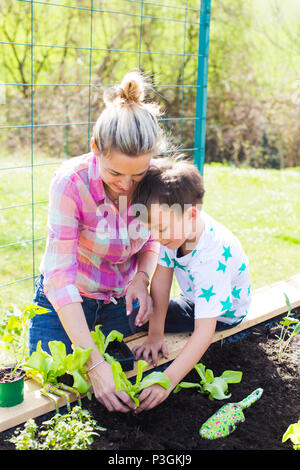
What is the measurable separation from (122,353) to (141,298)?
21 cm

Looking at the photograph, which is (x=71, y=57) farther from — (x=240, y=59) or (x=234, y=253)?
(x=234, y=253)

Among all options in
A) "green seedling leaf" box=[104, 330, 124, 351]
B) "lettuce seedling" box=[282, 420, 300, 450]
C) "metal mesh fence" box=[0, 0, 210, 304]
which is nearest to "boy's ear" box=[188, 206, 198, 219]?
"green seedling leaf" box=[104, 330, 124, 351]

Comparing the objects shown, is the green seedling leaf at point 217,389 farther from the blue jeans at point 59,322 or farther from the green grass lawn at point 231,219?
the green grass lawn at point 231,219

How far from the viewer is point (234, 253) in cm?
195

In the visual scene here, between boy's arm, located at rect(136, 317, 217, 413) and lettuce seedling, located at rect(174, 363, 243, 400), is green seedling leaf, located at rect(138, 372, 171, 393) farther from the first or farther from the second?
lettuce seedling, located at rect(174, 363, 243, 400)

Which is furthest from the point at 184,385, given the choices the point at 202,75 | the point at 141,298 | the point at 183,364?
the point at 202,75

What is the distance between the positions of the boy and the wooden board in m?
0.08

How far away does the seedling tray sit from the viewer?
175cm

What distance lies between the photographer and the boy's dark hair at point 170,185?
170 cm

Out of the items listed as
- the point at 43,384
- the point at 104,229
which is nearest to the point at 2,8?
the point at 104,229

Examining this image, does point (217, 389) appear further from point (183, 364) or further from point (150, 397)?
point (150, 397)

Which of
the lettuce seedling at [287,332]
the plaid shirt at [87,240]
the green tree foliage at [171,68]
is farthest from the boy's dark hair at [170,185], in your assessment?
the green tree foliage at [171,68]

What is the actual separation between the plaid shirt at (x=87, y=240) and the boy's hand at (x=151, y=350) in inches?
10.8

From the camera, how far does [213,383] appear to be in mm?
1739
